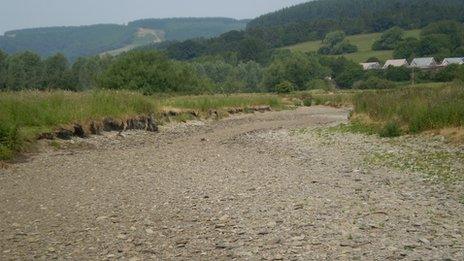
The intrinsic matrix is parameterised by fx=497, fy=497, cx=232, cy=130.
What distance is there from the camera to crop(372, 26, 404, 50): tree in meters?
167

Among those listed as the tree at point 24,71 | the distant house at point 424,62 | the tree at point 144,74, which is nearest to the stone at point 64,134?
the tree at point 144,74

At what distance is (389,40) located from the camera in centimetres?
16862

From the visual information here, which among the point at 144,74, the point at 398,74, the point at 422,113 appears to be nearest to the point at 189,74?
the point at 144,74

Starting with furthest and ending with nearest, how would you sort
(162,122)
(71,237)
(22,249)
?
(162,122), (71,237), (22,249)

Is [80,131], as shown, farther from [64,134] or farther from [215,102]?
[215,102]

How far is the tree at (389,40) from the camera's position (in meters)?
167

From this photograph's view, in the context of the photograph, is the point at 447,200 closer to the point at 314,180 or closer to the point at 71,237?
the point at 314,180

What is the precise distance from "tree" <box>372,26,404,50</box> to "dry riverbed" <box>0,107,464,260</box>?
157 metres

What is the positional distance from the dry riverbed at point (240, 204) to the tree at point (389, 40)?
516ft

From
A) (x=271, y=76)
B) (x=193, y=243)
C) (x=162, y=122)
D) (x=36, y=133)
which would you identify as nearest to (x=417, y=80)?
(x=271, y=76)

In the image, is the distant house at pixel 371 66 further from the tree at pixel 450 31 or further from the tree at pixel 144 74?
the tree at pixel 144 74

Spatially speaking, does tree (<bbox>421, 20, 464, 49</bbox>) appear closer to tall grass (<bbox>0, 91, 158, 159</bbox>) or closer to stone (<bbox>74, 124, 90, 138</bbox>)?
tall grass (<bbox>0, 91, 158, 159</bbox>)

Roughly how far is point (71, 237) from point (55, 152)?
1182cm

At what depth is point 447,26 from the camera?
528 ft
